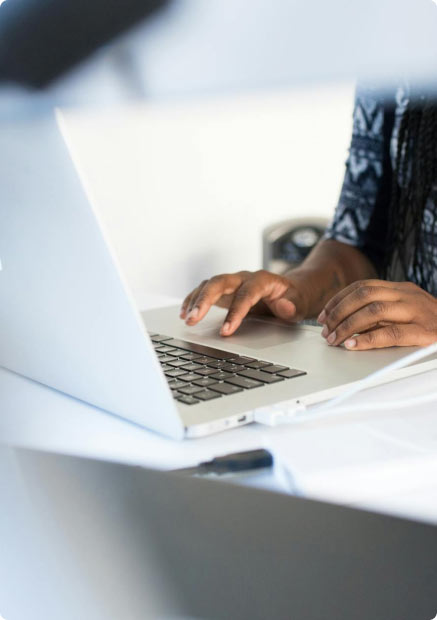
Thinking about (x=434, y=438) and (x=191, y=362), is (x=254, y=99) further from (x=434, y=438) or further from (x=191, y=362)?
(x=434, y=438)

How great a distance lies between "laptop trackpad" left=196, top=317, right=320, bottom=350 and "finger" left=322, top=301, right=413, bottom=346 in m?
0.05

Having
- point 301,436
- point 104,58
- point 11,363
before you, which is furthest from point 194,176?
point 301,436

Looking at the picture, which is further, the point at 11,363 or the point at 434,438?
the point at 11,363

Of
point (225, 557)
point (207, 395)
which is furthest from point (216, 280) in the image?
point (225, 557)

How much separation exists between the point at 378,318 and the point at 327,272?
18.2 inches

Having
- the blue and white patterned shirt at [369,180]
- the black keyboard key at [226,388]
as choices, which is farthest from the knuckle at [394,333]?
the blue and white patterned shirt at [369,180]

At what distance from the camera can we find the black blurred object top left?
123 cm

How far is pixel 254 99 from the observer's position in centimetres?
219

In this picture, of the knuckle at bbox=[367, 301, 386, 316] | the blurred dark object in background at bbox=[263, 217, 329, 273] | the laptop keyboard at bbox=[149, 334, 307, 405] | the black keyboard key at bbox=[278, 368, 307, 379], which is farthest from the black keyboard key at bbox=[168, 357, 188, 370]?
the blurred dark object in background at bbox=[263, 217, 329, 273]

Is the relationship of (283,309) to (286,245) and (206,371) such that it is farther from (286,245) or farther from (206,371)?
(286,245)

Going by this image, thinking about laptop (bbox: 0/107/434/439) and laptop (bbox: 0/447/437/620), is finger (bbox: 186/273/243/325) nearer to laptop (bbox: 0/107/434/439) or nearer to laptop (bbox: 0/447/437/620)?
laptop (bbox: 0/107/434/439)

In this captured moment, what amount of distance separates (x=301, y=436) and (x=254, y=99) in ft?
6.20

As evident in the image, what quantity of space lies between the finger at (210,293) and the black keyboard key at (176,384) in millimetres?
205

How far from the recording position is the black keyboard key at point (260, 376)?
561mm
